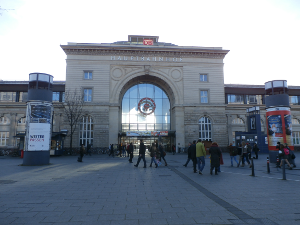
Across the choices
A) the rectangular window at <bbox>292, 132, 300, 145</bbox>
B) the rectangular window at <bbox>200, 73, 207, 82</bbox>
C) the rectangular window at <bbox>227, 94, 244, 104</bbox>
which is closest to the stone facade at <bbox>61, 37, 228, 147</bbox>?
the rectangular window at <bbox>200, 73, 207, 82</bbox>

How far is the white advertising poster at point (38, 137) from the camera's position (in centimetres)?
1712

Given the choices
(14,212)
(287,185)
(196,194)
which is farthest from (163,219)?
(287,185)

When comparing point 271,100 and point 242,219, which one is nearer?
point 242,219

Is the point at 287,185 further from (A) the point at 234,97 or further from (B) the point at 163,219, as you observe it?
(A) the point at 234,97

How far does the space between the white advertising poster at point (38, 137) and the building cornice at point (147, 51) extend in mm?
23725

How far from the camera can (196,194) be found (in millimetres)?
7633

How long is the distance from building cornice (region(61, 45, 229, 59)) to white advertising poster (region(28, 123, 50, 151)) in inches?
934

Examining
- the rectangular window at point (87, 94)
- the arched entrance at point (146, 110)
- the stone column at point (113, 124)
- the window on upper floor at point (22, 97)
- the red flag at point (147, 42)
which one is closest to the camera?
the stone column at point (113, 124)

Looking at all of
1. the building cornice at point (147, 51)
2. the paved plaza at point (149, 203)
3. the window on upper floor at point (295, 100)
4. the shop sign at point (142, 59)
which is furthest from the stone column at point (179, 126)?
the paved plaza at point (149, 203)

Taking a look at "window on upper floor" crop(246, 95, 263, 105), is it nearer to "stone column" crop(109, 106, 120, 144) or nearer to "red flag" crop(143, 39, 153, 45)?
"red flag" crop(143, 39, 153, 45)

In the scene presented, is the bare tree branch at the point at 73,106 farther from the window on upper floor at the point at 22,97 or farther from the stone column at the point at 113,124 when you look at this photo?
the window on upper floor at the point at 22,97

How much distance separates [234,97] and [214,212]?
142 ft

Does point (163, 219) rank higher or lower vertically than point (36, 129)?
lower

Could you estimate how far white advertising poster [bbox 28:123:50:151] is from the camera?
17.1m
